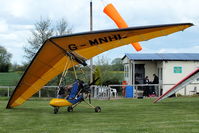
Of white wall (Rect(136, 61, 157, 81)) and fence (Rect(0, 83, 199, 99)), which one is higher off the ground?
white wall (Rect(136, 61, 157, 81))

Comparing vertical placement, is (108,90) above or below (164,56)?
below

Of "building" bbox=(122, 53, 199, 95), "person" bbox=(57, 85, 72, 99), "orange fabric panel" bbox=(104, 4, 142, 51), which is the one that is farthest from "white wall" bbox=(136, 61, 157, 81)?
"person" bbox=(57, 85, 72, 99)

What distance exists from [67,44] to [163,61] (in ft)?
44.8

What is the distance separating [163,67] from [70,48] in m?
13.4

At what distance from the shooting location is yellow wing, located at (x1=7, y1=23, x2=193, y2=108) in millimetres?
10945

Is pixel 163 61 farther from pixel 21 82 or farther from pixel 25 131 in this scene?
pixel 25 131

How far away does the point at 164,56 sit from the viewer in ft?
83.6

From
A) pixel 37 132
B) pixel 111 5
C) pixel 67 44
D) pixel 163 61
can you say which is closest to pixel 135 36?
pixel 67 44

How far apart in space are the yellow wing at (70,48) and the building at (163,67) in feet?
37.9

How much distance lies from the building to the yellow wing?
1154cm

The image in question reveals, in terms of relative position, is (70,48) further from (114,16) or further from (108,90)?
(108,90)

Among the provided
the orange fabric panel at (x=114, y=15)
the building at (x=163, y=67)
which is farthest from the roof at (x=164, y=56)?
the orange fabric panel at (x=114, y=15)

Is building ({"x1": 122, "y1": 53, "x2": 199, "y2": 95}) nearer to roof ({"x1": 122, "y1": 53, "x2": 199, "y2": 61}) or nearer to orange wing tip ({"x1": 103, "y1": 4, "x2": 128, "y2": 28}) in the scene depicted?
roof ({"x1": 122, "y1": 53, "x2": 199, "y2": 61})

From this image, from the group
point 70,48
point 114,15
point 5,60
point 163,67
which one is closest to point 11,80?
point 163,67
